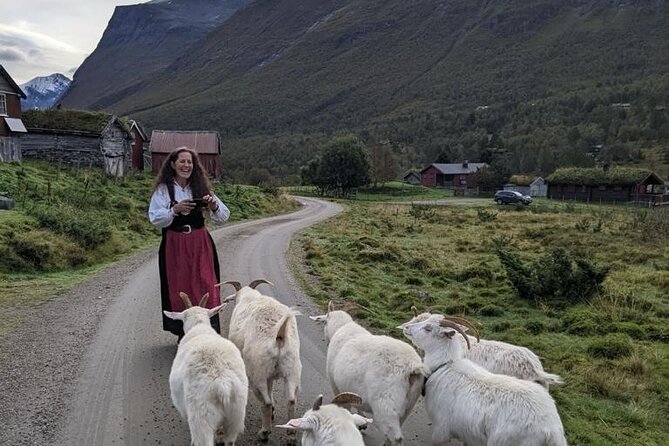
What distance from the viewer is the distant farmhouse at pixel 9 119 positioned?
102ft

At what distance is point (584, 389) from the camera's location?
7.21 metres

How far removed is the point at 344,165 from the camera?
219ft

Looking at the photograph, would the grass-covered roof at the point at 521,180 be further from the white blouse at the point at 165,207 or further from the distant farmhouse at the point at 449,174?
the white blouse at the point at 165,207

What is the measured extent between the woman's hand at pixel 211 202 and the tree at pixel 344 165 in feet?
196

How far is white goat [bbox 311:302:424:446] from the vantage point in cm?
512

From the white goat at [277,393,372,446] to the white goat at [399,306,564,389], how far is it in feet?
6.41

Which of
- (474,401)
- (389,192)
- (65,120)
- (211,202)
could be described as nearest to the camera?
(474,401)

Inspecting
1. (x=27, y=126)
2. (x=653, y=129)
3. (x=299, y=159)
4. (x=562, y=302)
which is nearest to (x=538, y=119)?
(x=653, y=129)

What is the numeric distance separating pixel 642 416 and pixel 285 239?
1770 centimetres

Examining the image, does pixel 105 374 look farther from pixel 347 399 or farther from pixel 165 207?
pixel 347 399

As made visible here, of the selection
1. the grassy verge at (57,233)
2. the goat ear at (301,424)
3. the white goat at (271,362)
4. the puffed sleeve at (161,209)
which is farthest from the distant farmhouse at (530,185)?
the goat ear at (301,424)

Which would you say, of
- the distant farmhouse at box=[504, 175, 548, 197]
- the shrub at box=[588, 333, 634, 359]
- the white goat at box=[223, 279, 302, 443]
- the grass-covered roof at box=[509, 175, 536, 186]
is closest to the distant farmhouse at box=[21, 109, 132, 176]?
the white goat at box=[223, 279, 302, 443]

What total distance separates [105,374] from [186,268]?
1896 mm

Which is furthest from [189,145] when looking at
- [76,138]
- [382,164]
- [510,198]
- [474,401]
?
[474,401]
